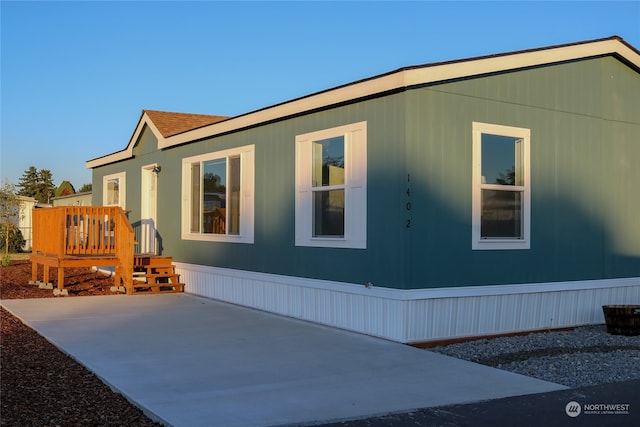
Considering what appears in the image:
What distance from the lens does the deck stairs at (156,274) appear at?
42.8 feet

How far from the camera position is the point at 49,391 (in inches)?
218

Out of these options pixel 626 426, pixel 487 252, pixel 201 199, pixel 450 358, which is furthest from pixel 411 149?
pixel 201 199

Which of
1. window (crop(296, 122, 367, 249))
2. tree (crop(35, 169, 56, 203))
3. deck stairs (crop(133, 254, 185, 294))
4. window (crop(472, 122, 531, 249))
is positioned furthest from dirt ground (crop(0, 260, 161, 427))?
tree (crop(35, 169, 56, 203))

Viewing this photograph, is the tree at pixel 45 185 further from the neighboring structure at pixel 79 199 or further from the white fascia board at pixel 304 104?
the white fascia board at pixel 304 104

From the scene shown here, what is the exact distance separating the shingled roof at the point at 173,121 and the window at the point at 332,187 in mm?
4995

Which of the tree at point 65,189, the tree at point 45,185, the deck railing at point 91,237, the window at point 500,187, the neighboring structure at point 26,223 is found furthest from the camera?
the tree at point 45,185

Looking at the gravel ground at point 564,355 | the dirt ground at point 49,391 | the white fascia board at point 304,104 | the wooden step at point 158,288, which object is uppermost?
the white fascia board at point 304,104

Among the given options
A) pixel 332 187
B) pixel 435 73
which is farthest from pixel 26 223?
pixel 435 73

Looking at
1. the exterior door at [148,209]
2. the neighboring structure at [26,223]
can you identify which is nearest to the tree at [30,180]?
the neighboring structure at [26,223]

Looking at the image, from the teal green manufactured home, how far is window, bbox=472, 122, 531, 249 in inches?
0.7

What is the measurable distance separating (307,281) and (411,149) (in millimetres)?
2667

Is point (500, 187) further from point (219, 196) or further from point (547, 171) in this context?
point (219, 196)

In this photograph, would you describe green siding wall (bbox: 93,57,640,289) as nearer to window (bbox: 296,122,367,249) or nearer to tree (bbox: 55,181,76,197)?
window (bbox: 296,122,367,249)

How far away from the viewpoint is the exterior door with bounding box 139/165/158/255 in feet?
49.1
